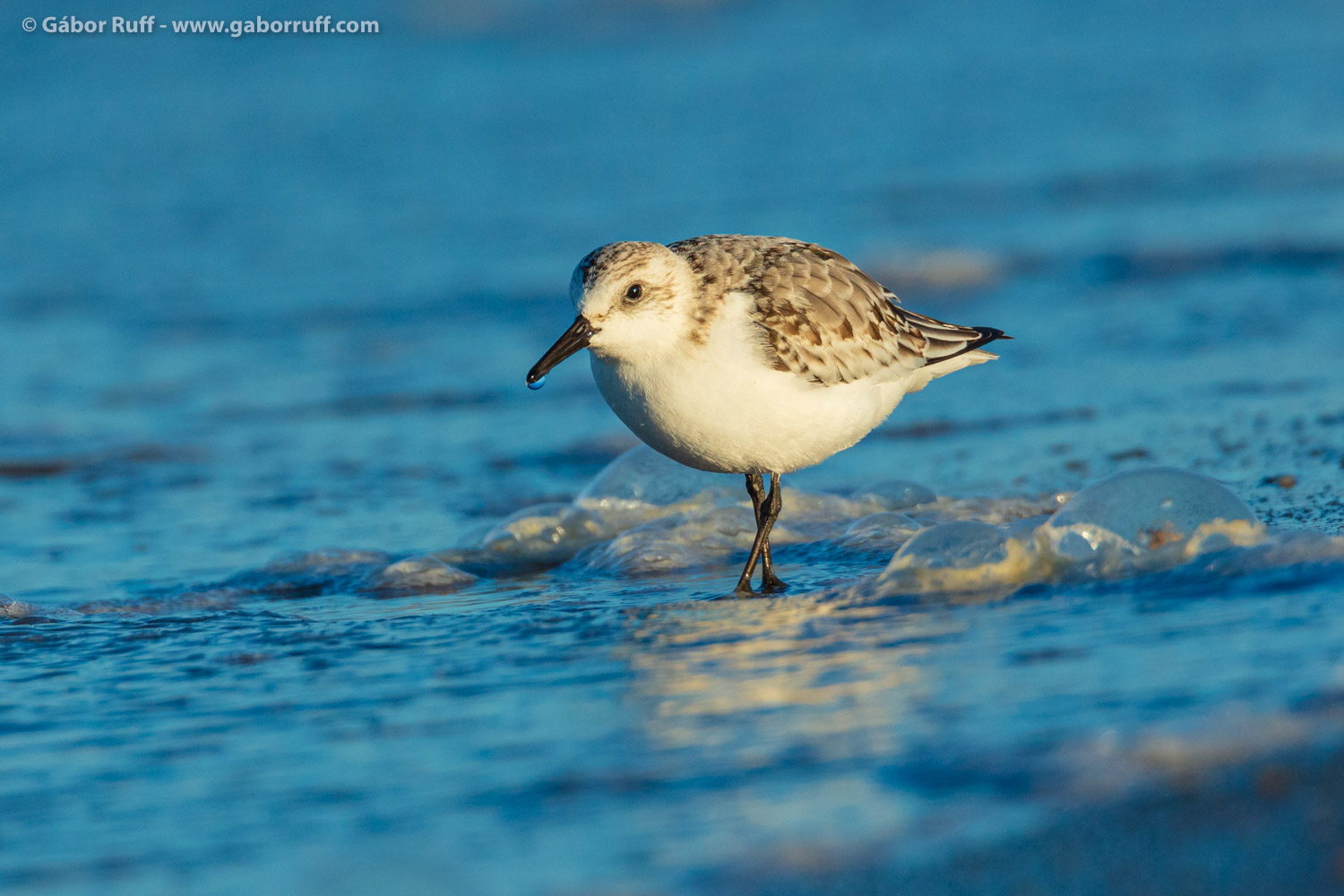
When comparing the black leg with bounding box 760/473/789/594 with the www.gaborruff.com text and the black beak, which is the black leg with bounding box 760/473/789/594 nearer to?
the black beak

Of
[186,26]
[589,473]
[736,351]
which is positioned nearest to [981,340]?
[736,351]

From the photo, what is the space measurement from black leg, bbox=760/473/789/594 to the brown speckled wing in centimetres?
53

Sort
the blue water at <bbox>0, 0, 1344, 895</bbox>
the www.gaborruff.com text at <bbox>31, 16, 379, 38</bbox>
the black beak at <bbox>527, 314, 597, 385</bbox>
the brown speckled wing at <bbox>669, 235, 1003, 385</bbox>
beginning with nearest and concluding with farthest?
the blue water at <bbox>0, 0, 1344, 895</bbox> → the black beak at <bbox>527, 314, 597, 385</bbox> → the brown speckled wing at <bbox>669, 235, 1003, 385</bbox> → the www.gaborruff.com text at <bbox>31, 16, 379, 38</bbox>

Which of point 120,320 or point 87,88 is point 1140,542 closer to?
point 120,320

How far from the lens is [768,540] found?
19.0ft

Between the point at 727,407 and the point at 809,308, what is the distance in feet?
1.80

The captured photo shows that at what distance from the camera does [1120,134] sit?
55.0 ft

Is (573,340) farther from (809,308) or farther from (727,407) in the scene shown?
(809,308)

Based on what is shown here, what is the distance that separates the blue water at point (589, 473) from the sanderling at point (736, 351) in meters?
0.56

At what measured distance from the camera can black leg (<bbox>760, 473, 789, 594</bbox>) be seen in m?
5.66

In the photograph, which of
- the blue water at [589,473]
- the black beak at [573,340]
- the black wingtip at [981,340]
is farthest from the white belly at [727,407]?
the black wingtip at [981,340]

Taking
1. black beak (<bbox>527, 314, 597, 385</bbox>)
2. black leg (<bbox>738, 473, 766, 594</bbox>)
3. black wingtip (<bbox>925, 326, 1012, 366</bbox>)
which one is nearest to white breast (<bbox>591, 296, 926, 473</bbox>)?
black beak (<bbox>527, 314, 597, 385</bbox>)

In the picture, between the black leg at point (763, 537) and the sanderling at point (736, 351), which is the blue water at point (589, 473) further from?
the sanderling at point (736, 351)

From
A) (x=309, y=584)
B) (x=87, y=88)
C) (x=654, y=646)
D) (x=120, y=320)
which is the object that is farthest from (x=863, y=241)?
(x=87, y=88)
